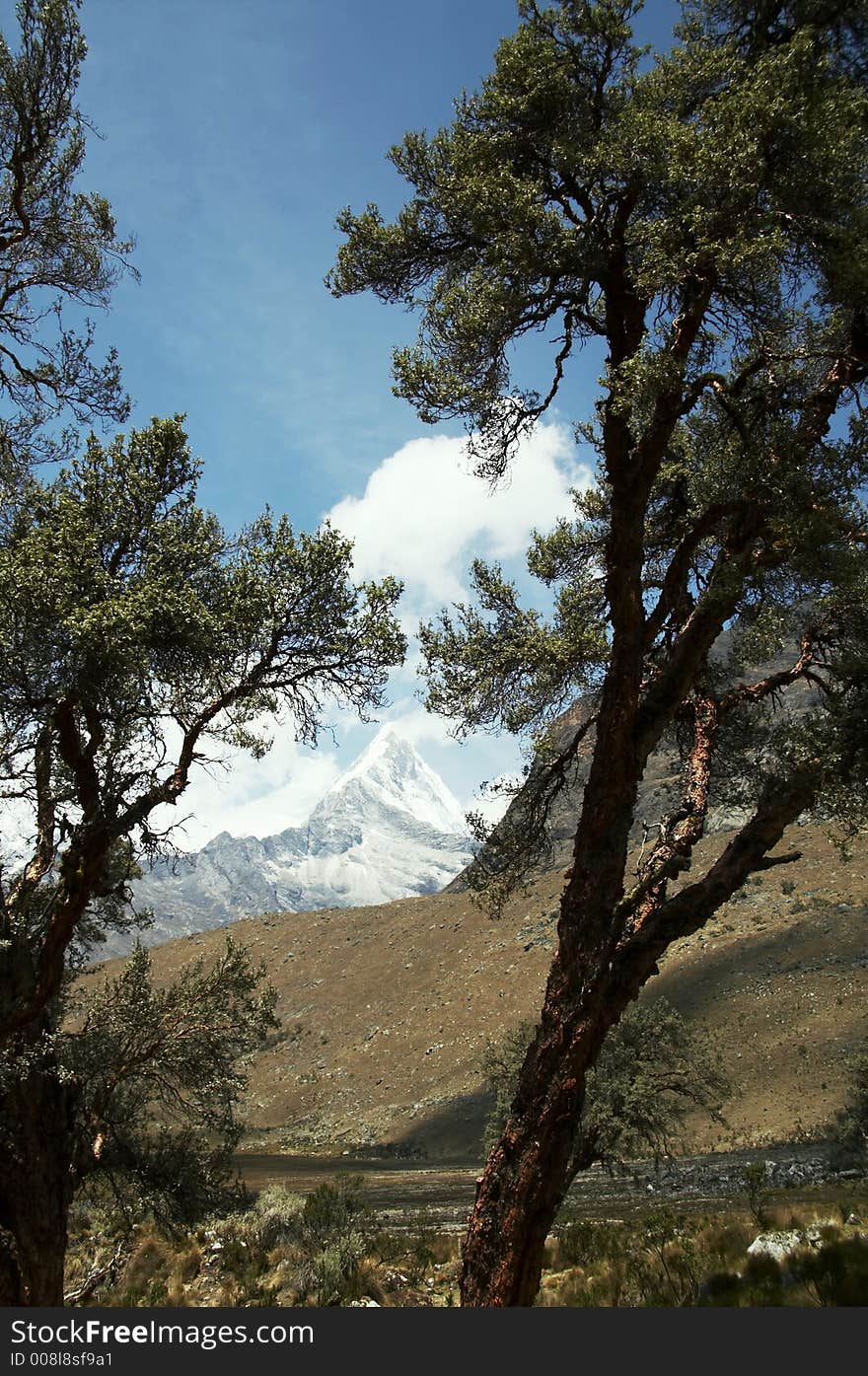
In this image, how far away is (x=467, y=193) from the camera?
368 inches

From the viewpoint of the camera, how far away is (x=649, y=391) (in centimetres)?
836

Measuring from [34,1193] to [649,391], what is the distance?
37.8 ft

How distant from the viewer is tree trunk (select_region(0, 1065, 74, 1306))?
31.0 ft

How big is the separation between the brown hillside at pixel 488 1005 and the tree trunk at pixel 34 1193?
48503 mm

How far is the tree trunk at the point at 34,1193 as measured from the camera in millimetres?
9445

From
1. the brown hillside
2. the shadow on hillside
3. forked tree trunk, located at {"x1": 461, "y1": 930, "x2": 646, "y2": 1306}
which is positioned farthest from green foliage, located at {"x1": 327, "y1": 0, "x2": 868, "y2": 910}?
the shadow on hillside

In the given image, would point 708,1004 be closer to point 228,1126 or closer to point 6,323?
point 228,1126

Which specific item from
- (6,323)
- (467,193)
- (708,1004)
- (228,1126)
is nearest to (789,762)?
(467,193)

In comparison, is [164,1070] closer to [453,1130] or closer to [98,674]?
[98,674]

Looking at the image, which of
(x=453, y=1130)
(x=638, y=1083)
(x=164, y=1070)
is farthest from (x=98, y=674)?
(x=453, y=1130)

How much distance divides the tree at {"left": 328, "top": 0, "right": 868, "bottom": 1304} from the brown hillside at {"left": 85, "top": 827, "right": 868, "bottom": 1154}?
1877 inches

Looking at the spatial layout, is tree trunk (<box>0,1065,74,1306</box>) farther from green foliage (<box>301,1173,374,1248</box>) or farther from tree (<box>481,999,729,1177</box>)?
tree (<box>481,999,729,1177</box>)

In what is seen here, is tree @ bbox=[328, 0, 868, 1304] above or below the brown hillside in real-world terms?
above

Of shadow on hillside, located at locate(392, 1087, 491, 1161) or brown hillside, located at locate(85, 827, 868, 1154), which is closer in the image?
brown hillside, located at locate(85, 827, 868, 1154)
